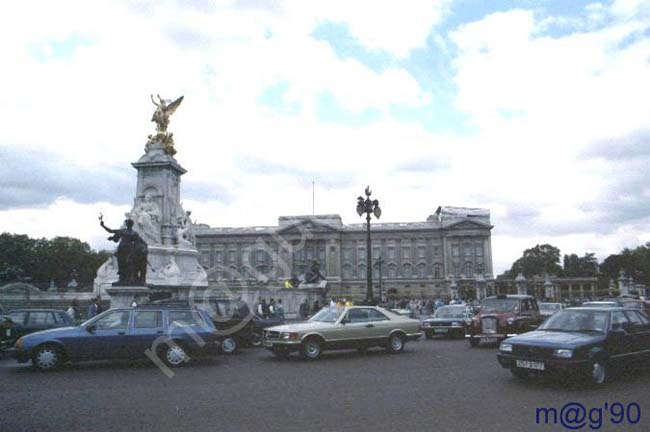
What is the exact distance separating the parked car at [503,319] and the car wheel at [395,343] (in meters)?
2.99

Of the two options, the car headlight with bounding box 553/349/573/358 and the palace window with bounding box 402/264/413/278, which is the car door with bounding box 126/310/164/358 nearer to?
the car headlight with bounding box 553/349/573/358

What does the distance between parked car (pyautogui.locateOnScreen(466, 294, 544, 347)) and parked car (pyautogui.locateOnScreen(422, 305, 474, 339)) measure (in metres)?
3.16

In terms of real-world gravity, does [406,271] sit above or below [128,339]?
above

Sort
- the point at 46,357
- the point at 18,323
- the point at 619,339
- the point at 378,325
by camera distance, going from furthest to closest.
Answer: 1. the point at 18,323
2. the point at 378,325
3. the point at 46,357
4. the point at 619,339

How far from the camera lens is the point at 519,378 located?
33.9ft

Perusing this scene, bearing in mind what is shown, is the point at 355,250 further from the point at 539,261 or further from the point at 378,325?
the point at 378,325

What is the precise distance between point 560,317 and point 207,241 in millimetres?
103381

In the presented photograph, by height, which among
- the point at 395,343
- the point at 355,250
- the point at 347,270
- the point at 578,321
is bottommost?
the point at 395,343

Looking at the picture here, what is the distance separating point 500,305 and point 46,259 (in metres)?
83.4

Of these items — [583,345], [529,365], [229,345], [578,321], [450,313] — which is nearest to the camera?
[583,345]

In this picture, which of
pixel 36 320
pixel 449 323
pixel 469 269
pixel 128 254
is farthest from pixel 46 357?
pixel 469 269

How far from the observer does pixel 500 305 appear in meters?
17.7

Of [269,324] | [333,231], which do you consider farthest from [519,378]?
[333,231]

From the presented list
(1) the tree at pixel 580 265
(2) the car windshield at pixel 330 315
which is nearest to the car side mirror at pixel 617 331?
(2) the car windshield at pixel 330 315
